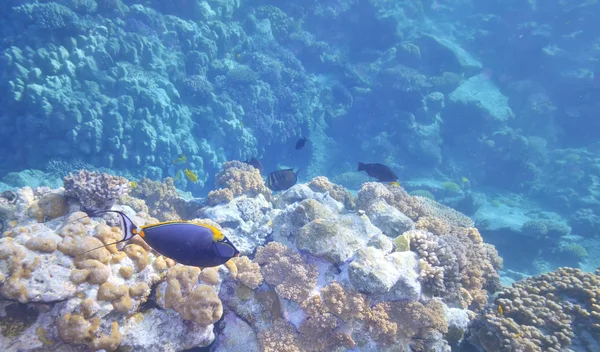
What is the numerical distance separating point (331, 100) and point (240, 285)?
17.9 m

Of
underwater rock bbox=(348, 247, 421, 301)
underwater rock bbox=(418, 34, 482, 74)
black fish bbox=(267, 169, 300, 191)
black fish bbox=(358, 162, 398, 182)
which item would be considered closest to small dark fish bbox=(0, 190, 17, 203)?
black fish bbox=(267, 169, 300, 191)

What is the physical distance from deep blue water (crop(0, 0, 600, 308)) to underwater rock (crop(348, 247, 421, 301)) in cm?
878

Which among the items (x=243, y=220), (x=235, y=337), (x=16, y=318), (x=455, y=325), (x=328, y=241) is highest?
(x=455, y=325)

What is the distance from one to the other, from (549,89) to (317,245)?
2780 centimetres

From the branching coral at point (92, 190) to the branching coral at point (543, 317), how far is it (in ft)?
16.6

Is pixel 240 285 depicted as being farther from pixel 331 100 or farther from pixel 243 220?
pixel 331 100

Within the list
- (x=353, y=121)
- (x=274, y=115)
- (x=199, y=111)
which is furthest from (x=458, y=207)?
(x=199, y=111)

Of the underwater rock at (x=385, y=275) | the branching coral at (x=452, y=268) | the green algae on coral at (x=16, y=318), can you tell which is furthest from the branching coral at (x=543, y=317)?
the green algae on coral at (x=16, y=318)

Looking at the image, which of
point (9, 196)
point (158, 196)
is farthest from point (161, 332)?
point (158, 196)

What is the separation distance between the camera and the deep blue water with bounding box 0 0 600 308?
36.2 feet

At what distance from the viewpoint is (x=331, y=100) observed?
2016cm

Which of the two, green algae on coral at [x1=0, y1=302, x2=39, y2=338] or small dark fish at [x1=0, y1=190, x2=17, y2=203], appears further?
small dark fish at [x1=0, y1=190, x2=17, y2=203]

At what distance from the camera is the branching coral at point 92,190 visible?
3438 mm

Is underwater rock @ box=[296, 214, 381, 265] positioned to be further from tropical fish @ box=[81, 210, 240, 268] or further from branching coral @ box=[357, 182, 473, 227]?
tropical fish @ box=[81, 210, 240, 268]
